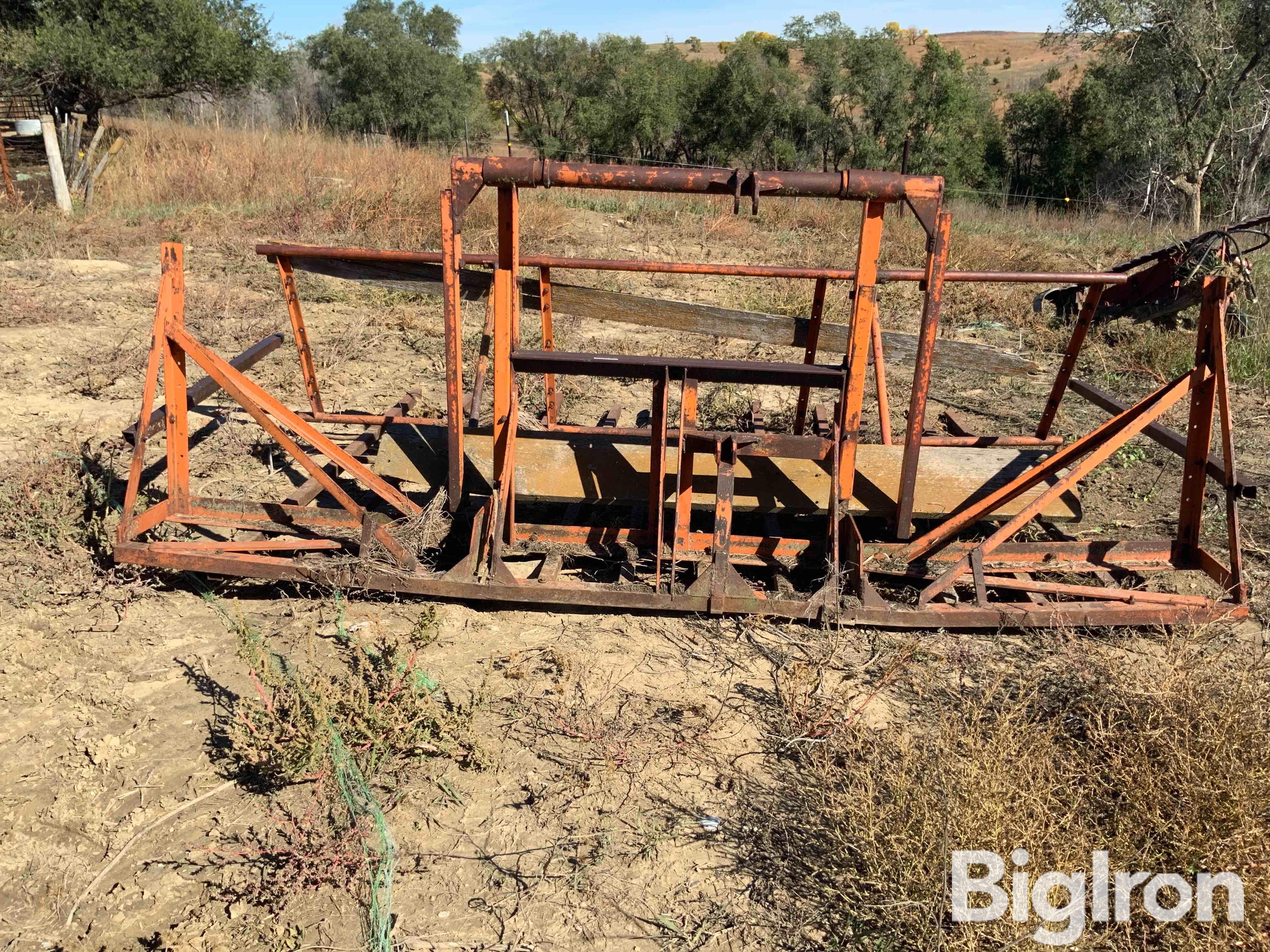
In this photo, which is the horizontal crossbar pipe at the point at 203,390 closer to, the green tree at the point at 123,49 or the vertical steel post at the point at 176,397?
the vertical steel post at the point at 176,397

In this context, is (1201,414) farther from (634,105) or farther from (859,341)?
(634,105)

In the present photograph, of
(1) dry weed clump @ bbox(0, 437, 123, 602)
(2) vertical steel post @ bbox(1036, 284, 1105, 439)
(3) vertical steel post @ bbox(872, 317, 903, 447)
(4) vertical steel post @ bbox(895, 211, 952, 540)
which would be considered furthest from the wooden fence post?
(2) vertical steel post @ bbox(1036, 284, 1105, 439)

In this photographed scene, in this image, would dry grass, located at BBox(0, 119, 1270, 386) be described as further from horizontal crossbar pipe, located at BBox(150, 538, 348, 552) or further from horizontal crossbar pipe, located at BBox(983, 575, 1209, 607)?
horizontal crossbar pipe, located at BBox(150, 538, 348, 552)

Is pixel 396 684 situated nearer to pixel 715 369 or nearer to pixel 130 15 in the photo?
pixel 715 369

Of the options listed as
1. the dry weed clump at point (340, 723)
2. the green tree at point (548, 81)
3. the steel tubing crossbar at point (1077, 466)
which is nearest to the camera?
the dry weed clump at point (340, 723)

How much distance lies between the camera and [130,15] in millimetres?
18266

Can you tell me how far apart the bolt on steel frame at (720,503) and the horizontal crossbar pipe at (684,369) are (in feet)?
0.04

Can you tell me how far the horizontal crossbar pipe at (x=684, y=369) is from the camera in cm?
392

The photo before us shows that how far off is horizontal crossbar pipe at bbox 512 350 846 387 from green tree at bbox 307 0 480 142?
3017cm

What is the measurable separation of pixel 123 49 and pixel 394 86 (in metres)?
15.4

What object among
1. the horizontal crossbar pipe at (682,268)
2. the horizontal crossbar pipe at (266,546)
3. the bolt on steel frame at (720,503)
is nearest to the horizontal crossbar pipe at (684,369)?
the bolt on steel frame at (720,503)

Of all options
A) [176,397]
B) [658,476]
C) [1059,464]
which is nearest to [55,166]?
[176,397]

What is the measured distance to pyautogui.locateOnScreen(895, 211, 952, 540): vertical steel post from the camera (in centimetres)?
380

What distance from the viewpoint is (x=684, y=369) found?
3.97 m
